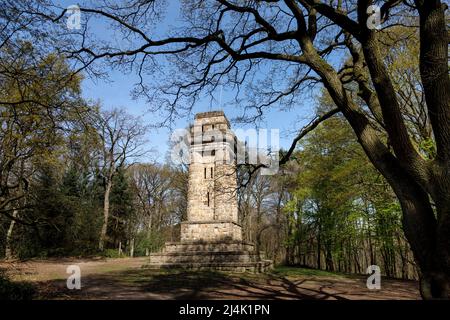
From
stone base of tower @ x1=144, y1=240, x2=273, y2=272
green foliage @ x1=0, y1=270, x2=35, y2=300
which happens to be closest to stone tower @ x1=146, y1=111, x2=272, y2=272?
stone base of tower @ x1=144, y1=240, x2=273, y2=272

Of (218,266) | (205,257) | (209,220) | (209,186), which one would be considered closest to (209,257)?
(205,257)

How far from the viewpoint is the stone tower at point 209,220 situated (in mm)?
20453

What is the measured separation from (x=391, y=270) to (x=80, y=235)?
2439cm

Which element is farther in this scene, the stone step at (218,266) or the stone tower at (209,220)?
the stone tower at (209,220)

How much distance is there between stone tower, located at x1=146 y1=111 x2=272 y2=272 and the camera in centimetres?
2045

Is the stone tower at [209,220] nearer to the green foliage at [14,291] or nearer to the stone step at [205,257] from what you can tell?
the stone step at [205,257]

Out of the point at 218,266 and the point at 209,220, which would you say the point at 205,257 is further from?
the point at 209,220

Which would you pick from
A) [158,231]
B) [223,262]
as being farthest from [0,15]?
[158,231]

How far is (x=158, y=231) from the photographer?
38.9 meters

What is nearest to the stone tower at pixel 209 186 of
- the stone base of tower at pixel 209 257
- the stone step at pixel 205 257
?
the stone base of tower at pixel 209 257

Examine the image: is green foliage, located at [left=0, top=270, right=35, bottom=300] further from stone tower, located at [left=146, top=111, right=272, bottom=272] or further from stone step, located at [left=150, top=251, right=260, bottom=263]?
stone step, located at [left=150, top=251, right=260, bottom=263]

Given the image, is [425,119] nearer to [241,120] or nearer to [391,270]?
[241,120]

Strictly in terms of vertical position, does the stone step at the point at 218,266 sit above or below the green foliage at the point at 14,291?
below

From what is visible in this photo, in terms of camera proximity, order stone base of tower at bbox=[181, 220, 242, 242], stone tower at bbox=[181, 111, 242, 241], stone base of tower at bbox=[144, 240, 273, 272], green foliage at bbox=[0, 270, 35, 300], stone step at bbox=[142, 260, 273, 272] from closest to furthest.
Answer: green foliage at bbox=[0, 270, 35, 300] < stone step at bbox=[142, 260, 273, 272] < stone base of tower at bbox=[144, 240, 273, 272] < stone base of tower at bbox=[181, 220, 242, 242] < stone tower at bbox=[181, 111, 242, 241]
